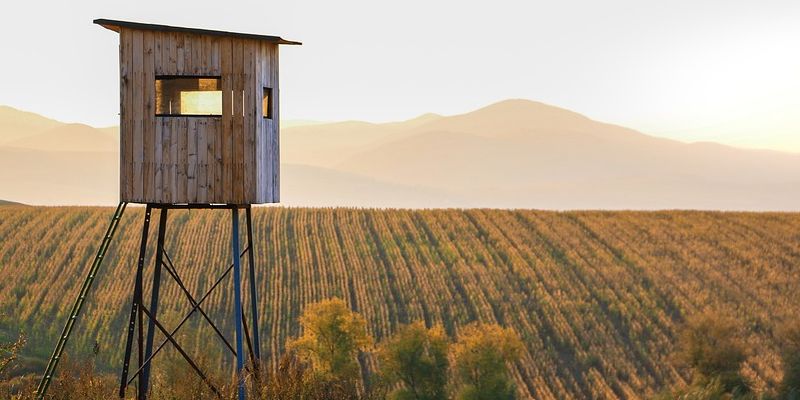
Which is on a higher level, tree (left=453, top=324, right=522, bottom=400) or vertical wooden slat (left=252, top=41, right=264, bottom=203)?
vertical wooden slat (left=252, top=41, right=264, bottom=203)

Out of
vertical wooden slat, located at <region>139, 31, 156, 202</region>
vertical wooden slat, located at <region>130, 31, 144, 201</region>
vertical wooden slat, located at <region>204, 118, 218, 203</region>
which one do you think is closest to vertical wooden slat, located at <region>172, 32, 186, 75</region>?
vertical wooden slat, located at <region>139, 31, 156, 202</region>

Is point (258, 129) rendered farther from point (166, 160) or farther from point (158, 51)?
point (158, 51)

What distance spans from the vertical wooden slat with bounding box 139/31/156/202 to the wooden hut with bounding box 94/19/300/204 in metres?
0.02

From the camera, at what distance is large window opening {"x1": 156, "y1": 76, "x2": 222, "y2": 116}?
57.0ft

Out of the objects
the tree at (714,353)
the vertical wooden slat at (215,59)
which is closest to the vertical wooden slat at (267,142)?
the vertical wooden slat at (215,59)

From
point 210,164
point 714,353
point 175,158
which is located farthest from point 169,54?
point 714,353

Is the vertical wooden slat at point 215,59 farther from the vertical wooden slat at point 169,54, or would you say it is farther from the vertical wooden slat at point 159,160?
the vertical wooden slat at point 159,160

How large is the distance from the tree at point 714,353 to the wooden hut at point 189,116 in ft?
84.8

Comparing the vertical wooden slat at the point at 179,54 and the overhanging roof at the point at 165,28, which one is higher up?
the overhanging roof at the point at 165,28

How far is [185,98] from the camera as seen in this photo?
17406 mm

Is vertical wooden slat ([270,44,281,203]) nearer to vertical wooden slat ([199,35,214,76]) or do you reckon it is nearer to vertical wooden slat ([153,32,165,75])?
vertical wooden slat ([199,35,214,76])

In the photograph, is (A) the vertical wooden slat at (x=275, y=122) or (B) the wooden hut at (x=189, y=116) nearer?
(B) the wooden hut at (x=189, y=116)

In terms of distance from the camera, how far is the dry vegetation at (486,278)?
41500 mm

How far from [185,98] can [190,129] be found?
73 centimetres
